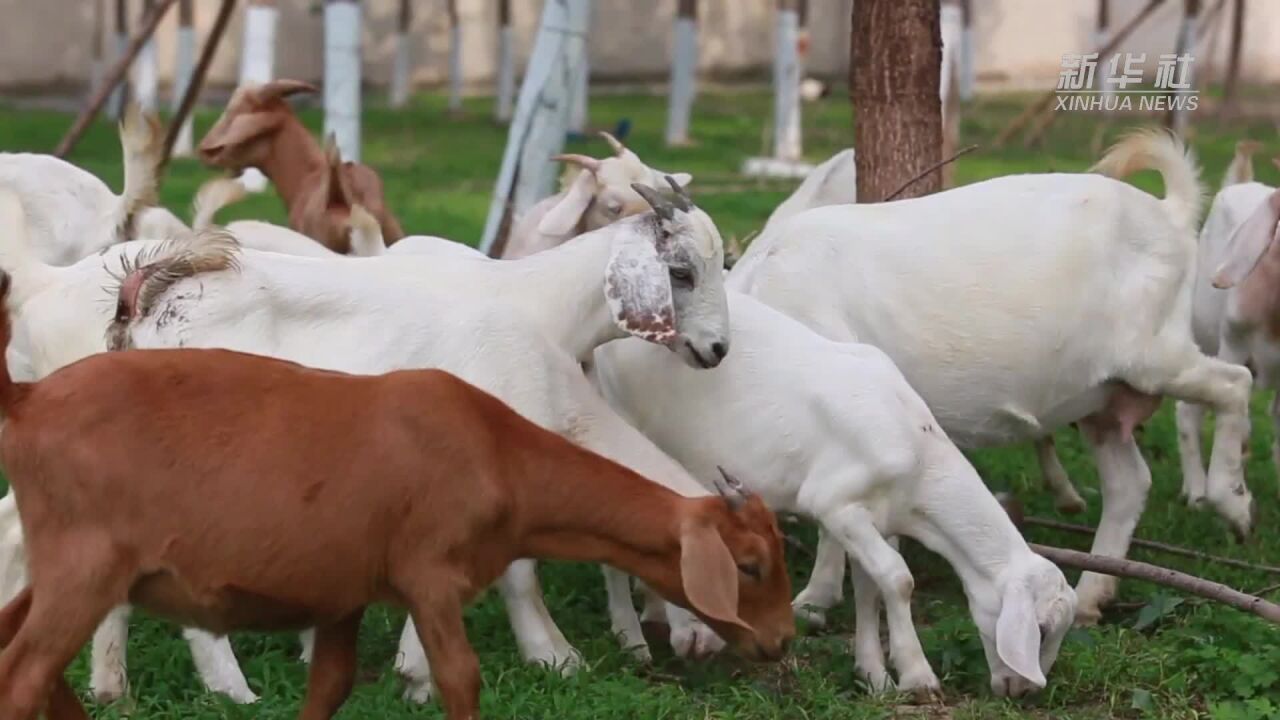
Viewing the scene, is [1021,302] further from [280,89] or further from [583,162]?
[280,89]

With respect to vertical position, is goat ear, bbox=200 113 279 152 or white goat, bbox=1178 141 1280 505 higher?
goat ear, bbox=200 113 279 152

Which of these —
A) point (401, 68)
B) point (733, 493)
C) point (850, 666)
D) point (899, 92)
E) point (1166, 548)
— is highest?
point (899, 92)

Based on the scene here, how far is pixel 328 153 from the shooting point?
786cm

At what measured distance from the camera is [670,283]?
17.6 feet

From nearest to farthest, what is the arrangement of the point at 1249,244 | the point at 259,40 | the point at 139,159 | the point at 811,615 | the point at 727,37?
the point at 811,615, the point at 1249,244, the point at 139,159, the point at 259,40, the point at 727,37

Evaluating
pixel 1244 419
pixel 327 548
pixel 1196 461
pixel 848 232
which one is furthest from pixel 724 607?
pixel 1196 461

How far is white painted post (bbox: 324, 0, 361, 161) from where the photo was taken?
10.6 meters

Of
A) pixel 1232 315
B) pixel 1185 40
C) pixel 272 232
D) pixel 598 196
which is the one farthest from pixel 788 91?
pixel 272 232

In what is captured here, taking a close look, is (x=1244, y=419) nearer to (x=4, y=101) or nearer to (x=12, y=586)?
(x=12, y=586)

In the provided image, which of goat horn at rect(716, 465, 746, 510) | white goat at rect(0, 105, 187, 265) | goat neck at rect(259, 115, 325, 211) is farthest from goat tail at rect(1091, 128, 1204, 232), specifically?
white goat at rect(0, 105, 187, 265)

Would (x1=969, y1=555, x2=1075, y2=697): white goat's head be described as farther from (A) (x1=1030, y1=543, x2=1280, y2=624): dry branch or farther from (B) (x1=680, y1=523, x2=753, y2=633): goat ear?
(B) (x1=680, y1=523, x2=753, y2=633): goat ear

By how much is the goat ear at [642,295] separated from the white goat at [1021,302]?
0.93 m

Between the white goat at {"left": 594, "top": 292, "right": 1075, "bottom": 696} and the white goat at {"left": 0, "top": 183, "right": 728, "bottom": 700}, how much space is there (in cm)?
23

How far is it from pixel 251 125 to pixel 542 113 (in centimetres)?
122
